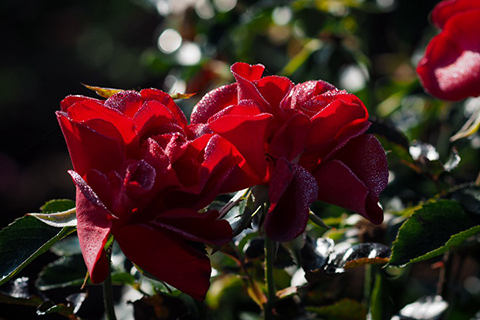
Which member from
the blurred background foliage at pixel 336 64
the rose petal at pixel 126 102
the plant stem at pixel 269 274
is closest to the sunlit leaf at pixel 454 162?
the blurred background foliage at pixel 336 64

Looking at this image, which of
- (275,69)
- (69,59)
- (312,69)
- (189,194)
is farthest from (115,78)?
(189,194)

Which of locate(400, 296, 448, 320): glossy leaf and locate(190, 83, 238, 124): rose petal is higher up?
locate(190, 83, 238, 124): rose petal

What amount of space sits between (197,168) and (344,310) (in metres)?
0.26

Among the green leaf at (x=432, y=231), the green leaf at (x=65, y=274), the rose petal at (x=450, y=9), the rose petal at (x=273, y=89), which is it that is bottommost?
the green leaf at (x=432, y=231)

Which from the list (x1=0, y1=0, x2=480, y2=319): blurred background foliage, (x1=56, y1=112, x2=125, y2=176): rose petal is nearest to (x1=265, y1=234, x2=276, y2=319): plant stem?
(x1=0, y1=0, x2=480, y2=319): blurred background foliage

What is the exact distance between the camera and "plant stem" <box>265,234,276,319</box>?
0.46m

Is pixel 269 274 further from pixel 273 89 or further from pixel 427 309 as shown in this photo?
pixel 427 309

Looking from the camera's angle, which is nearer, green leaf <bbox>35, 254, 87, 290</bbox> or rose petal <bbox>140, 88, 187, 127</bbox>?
rose petal <bbox>140, 88, 187, 127</bbox>

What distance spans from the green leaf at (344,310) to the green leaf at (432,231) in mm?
106

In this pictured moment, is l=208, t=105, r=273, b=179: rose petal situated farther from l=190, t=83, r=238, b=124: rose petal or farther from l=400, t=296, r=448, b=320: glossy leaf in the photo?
l=400, t=296, r=448, b=320: glossy leaf

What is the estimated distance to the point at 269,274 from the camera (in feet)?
1.58

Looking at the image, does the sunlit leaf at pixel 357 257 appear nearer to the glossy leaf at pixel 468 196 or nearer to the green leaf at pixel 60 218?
the glossy leaf at pixel 468 196

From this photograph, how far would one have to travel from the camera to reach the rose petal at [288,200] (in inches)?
14.9

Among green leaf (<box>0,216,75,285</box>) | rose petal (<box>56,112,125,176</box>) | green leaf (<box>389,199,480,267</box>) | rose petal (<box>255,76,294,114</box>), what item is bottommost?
green leaf (<box>389,199,480,267</box>)
